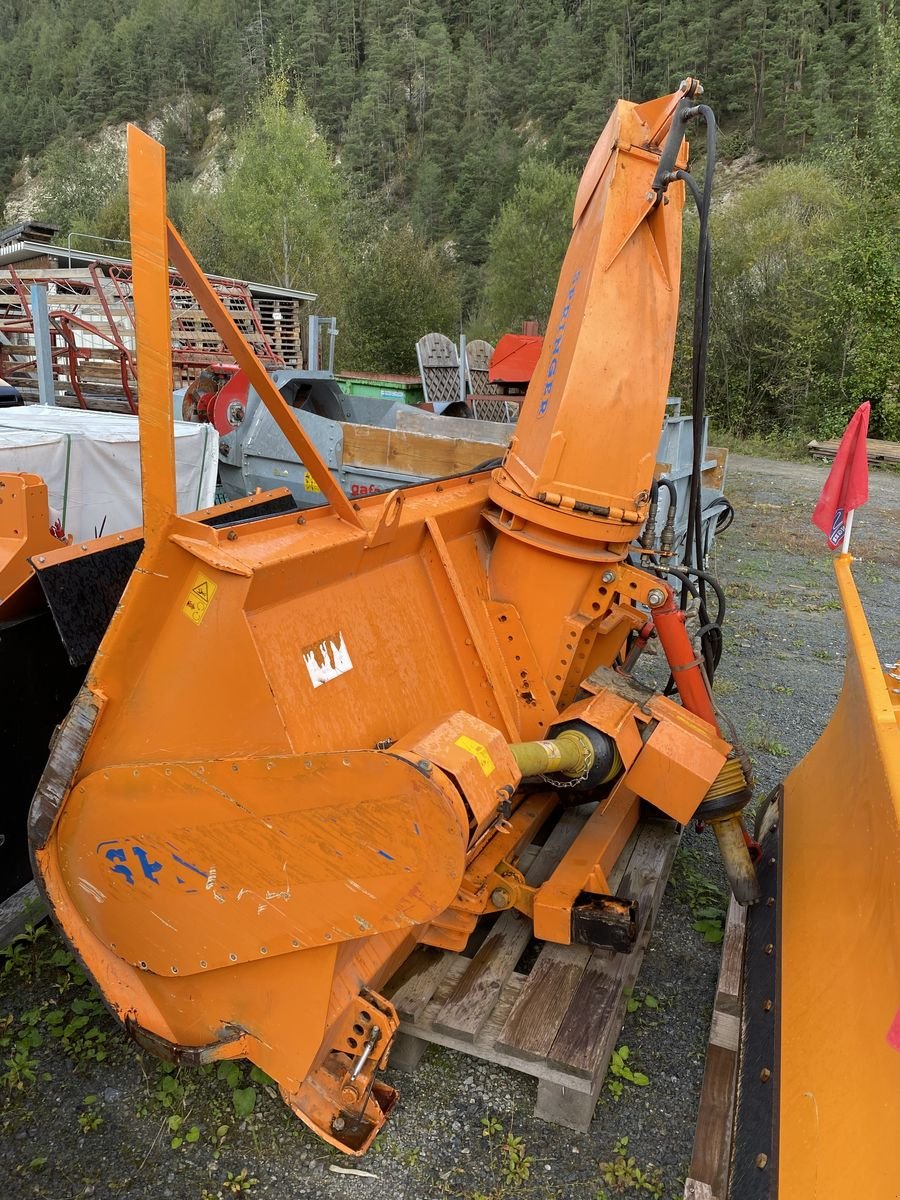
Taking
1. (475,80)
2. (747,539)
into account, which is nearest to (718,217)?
(747,539)

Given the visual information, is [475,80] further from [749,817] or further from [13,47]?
[749,817]

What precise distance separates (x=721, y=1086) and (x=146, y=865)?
1.76 meters

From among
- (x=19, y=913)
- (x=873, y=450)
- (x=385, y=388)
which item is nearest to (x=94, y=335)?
(x=385, y=388)

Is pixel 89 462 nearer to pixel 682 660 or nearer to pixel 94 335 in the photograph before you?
pixel 682 660

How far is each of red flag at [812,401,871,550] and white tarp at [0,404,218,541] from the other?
2.95 metres

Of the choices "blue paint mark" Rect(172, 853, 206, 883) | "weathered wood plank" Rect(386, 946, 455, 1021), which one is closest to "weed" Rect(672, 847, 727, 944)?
"weathered wood plank" Rect(386, 946, 455, 1021)

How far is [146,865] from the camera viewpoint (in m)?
1.96

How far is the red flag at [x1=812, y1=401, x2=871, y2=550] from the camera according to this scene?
2585mm

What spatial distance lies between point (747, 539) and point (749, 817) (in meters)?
6.24

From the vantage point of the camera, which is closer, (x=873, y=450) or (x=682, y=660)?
(x=682, y=660)

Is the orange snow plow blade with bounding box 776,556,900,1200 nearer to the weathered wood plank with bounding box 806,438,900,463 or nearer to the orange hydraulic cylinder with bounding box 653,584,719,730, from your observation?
the orange hydraulic cylinder with bounding box 653,584,719,730

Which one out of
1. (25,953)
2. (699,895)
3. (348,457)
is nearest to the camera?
(25,953)

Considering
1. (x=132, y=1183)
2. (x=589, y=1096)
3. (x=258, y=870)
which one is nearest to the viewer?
(x=258, y=870)

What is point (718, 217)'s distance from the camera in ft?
69.8
